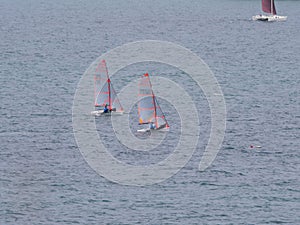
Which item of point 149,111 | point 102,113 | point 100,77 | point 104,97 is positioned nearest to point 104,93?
point 104,97

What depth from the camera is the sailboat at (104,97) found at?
162 meters

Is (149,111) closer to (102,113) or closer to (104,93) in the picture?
(102,113)

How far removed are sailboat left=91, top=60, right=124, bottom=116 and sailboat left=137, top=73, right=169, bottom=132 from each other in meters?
10.8

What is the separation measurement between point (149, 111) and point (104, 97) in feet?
64.5

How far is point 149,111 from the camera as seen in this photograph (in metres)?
151

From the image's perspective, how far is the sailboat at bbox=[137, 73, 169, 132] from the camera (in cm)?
14812

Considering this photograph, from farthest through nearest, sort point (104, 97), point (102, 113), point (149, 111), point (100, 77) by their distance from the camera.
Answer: point (100, 77) → point (104, 97) → point (102, 113) → point (149, 111)

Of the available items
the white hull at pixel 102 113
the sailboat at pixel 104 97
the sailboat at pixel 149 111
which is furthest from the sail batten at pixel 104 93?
the sailboat at pixel 149 111

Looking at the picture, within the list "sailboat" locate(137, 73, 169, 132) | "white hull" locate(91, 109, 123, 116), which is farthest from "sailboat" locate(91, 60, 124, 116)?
"sailboat" locate(137, 73, 169, 132)

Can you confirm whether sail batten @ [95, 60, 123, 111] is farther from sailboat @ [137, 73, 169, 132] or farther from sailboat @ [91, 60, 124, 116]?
sailboat @ [137, 73, 169, 132]

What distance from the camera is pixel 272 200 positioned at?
370 feet

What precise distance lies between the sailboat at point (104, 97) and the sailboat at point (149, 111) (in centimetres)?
1084

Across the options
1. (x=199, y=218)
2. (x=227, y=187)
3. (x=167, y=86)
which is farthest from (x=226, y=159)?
(x=167, y=86)

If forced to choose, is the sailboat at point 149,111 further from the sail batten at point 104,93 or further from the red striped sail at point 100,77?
the red striped sail at point 100,77
